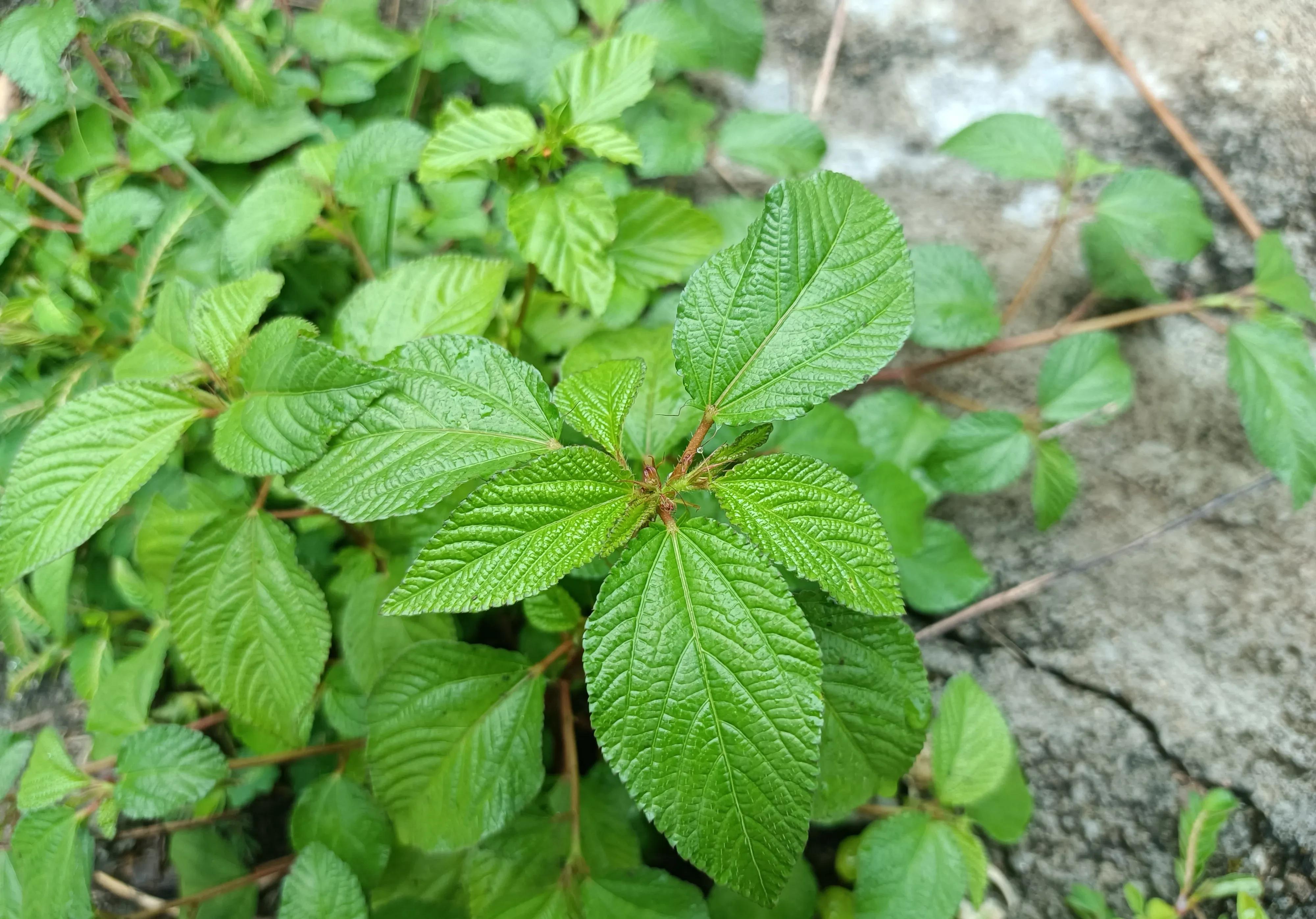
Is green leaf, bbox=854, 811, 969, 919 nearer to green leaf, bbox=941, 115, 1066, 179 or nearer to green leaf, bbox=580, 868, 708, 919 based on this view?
green leaf, bbox=580, 868, 708, 919

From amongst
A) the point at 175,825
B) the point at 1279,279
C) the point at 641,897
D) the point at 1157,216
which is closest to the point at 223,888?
the point at 175,825

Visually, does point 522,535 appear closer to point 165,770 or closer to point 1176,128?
point 165,770

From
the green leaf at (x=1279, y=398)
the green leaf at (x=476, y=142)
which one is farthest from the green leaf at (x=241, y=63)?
the green leaf at (x=1279, y=398)

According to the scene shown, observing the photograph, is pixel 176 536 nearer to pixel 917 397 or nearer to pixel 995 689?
pixel 917 397

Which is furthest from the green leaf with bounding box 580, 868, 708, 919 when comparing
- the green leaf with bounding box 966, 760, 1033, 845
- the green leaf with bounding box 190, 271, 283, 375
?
the green leaf with bounding box 190, 271, 283, 375

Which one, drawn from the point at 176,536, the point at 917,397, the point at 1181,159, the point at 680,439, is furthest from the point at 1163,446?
the point at 176,536

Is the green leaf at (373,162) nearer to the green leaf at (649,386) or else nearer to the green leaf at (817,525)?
the green leaf at (649,386)
